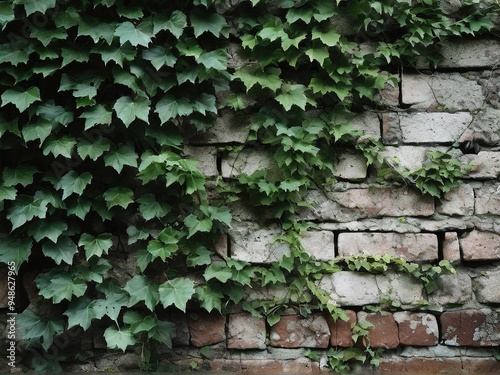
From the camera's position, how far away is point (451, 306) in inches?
68.8

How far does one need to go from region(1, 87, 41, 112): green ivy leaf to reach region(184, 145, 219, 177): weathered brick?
0.54 meters

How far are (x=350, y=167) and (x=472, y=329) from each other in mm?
715

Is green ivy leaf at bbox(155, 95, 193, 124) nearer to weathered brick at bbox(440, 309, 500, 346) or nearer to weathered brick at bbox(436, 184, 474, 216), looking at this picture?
weathered brick at bbox(436, 184, 474, 216)

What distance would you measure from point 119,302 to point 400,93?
1.27m

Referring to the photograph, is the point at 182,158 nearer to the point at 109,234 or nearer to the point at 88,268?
the point at 109,234

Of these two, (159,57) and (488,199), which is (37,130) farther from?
(488,199)

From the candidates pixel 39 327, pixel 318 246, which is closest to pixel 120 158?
pixel 39 327

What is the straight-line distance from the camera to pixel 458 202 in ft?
5.81

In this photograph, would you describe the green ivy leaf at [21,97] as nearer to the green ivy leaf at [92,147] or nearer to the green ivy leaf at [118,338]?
the green ivy leaf at [92,147]

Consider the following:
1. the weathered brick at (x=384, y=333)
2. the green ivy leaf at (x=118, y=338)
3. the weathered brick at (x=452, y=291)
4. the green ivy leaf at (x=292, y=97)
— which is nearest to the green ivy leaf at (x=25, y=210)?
Answer: the green ivy leaf at (x=118, y=338)

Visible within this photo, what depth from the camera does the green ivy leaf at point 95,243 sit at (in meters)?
1.70

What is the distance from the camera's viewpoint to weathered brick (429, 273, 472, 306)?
1749 millimetres

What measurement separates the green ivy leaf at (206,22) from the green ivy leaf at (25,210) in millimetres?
804

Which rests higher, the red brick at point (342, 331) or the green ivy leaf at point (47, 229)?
the green ivy leaf at point (47, 229)
